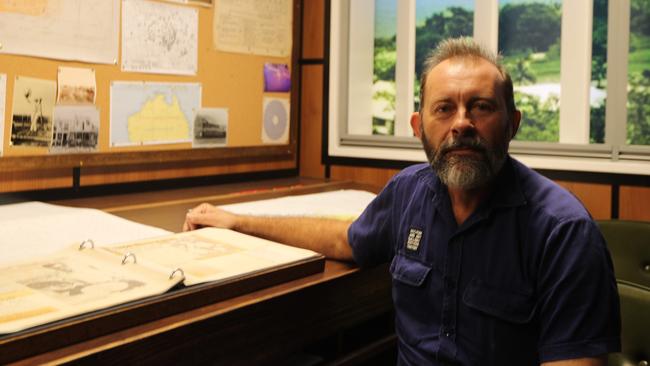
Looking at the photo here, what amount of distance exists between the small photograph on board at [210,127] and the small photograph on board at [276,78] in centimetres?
27

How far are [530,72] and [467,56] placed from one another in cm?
134

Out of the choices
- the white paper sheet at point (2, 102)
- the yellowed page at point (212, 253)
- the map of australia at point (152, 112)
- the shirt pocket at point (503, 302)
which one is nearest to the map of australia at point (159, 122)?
the map of australia at point (152, 112)

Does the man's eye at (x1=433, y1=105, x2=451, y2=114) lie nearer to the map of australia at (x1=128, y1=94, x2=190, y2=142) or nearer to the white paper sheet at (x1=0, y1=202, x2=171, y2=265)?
the white paper sheet at (x1=0, y1=202, x2=171, y2=265)

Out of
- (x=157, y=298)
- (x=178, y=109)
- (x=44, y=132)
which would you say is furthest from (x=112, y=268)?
(x=178, y=109)

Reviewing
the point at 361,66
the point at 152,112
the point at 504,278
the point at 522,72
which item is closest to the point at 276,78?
the point at 361,66

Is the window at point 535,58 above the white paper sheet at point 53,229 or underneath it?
above

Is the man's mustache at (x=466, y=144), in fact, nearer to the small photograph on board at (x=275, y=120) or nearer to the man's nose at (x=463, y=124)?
the man's nose at (x=463, y=124)

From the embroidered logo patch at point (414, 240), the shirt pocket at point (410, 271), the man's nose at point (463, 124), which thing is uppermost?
the man's nose at point (463, 124)

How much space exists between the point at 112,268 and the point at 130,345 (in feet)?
0.79

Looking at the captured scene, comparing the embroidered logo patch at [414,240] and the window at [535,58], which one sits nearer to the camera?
the embroidered logo patch at [414,240]

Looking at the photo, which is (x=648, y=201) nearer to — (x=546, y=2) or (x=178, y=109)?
(x=546, y=2)

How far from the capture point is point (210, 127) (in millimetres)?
2320

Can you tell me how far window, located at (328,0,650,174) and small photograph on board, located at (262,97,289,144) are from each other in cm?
19

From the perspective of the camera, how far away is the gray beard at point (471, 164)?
3.80ft
